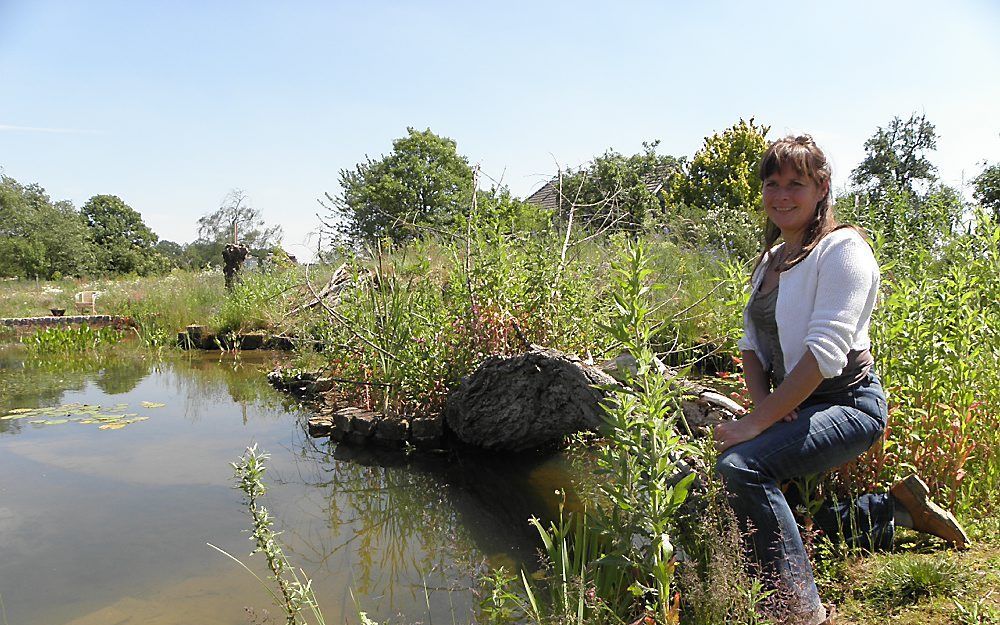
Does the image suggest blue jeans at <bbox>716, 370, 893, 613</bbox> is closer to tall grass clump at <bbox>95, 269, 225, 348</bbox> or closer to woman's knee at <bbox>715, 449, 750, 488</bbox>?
woman's knee at <bbox>715, 449, 750, 488</bbox>

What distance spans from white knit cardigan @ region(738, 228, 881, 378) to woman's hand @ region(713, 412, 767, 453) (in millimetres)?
243

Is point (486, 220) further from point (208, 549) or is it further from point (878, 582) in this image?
point (878, 582)

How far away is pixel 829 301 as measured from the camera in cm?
213

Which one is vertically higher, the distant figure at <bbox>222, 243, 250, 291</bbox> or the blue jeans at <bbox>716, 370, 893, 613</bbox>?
the distant figure at <bbox>222, 243, 250, 291</bbox>

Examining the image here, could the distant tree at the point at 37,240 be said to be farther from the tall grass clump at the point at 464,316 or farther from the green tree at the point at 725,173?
the tall grass clump at the point at 464,316

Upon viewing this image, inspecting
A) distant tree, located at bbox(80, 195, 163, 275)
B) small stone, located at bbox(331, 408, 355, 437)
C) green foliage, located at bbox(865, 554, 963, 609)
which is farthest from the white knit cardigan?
distant tree, located at bbox(80, 195, 163, 275)

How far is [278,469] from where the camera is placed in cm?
498

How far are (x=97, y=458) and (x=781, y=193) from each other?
5.56m

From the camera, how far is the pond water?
2986 millimetres

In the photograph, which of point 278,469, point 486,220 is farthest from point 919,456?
point 278,469

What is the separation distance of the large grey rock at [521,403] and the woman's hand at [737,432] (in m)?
2.04

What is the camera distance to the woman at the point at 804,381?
2113mm

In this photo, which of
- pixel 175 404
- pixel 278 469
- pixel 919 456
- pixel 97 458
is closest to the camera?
pixel 919 456

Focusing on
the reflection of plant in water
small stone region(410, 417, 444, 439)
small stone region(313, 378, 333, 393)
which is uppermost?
small stone region(313, 378, 333, 393)
